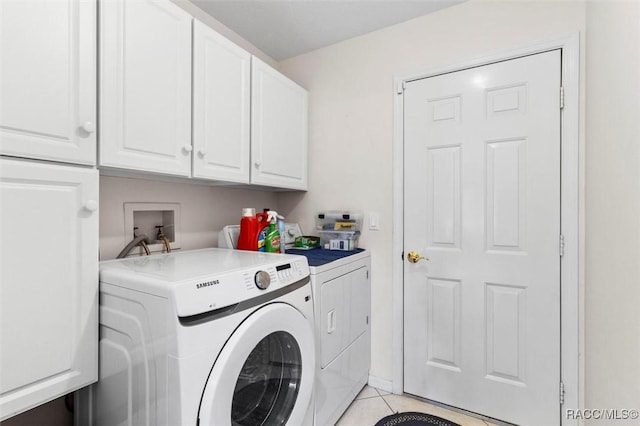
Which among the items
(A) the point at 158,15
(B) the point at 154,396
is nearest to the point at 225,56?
(A) the point at 158,15

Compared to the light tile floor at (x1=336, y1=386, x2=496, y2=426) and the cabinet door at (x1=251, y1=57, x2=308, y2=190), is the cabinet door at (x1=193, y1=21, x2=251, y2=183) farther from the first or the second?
the light tile floor at (x1=336, y1=386, x2=496, y2=426)

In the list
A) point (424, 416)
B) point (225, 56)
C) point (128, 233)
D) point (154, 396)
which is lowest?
point (424, 416)

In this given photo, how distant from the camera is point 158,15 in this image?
4.18ft

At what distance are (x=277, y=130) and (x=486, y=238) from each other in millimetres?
1459

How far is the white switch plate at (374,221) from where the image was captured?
209 centimetres

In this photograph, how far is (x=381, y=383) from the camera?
205 cm

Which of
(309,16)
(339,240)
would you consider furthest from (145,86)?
(339,240)

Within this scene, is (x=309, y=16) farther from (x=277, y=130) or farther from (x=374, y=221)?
(x=374, y=221)

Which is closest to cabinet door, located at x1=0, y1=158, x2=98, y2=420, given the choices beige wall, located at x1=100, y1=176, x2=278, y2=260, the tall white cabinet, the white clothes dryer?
the tall white cabinet

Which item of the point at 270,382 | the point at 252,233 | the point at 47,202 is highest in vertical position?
the point at 47,202

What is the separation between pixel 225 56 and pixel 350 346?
5.86ft

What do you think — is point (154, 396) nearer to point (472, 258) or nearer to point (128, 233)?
point (128, 233)

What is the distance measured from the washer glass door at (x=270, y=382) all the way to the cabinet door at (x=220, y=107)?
34.2 inches

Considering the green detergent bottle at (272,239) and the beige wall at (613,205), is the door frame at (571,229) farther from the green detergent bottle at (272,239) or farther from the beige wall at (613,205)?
Answer: the green detergent bottle at (272,239)
